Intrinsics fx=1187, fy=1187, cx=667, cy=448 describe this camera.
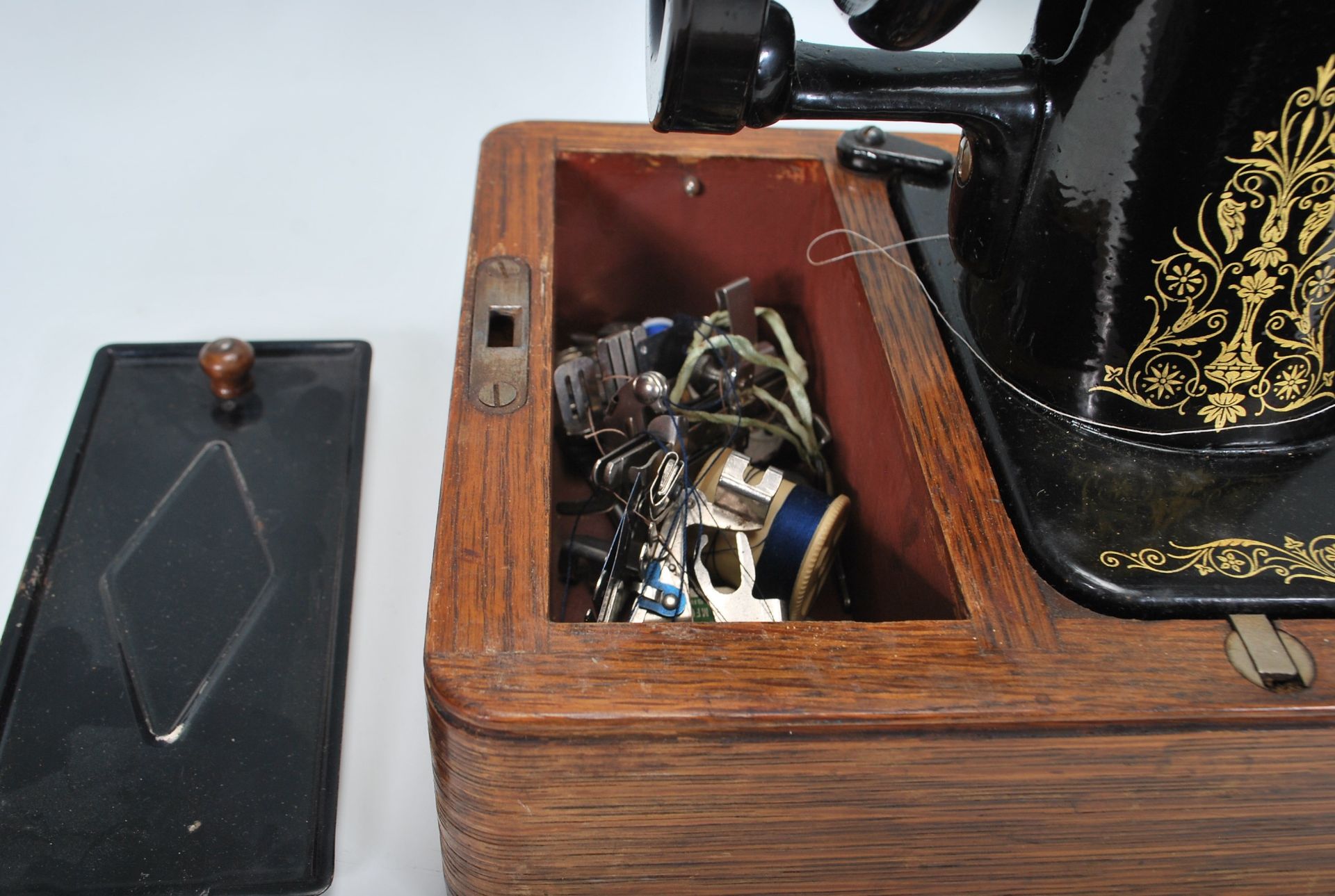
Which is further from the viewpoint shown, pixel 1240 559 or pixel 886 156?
pixel 886 156

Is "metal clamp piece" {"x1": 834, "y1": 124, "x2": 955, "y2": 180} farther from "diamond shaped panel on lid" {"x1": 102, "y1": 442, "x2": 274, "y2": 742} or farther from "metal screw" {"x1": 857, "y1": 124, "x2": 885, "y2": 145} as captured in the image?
"diamond shaped panel on lid" {"x1": 102, "y1": 442, "x2": 274, "y2": 742}

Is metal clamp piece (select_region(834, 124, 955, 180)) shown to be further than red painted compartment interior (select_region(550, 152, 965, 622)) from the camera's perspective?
Yes

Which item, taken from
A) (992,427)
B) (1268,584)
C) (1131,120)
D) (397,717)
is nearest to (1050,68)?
(1131,120)

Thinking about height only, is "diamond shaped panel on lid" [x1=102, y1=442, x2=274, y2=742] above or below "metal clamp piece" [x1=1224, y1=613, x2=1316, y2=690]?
below

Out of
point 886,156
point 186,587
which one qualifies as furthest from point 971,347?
point 186,587

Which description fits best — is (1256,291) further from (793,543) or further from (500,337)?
(500,337)

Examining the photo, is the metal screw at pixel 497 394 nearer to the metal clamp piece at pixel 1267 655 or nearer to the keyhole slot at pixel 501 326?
the keyhole slot at pixel 501 326

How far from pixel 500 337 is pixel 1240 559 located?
51 cm

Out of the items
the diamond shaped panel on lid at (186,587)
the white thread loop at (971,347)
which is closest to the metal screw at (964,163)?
the white thread loop at (971,347)

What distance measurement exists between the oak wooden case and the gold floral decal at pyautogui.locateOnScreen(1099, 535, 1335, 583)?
1.4 inches

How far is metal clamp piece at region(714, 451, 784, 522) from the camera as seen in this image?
33.4 inches

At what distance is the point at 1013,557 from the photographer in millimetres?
708

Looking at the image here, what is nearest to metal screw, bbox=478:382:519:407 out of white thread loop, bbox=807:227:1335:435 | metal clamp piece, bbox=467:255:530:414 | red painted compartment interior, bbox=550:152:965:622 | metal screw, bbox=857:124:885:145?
metal clamp piece, bbox=467:255:530:414

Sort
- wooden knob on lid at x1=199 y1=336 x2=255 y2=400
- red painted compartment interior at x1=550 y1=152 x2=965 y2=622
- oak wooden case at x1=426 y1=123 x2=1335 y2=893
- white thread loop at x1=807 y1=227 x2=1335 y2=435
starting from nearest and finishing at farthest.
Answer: oak wooden case at x1=426 y1=123 x2=1335 y2=893 < white thread loop at x1=807 y1=227 x2=1335 y2=435 < red painted compartment interior at x1=550 y1=152 x2=965 y2=622 < wooden knob on lid at x1=199 y1=336 x2=255 y2=400
